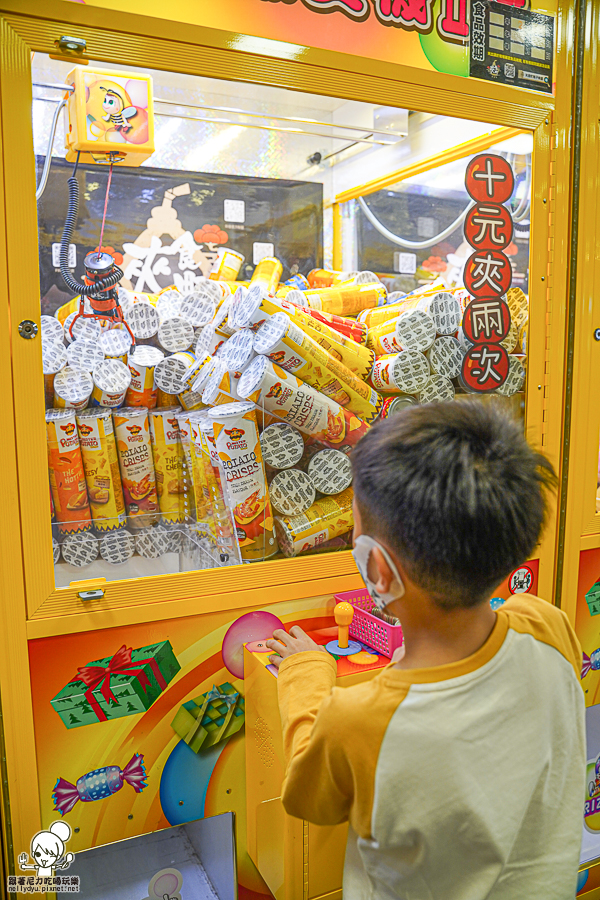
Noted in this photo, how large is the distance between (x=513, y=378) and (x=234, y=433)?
90cm

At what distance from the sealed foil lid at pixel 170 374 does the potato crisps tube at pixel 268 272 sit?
36 cm

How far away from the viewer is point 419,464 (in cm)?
81

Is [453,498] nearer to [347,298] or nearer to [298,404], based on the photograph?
[298,404]

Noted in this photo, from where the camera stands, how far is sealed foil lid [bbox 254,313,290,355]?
1.66m

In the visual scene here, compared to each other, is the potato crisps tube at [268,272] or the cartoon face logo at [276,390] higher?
the potato crisps tube at [268,272]

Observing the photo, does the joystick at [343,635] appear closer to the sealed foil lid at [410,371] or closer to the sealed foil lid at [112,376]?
the sealed foil lid at [410,371]

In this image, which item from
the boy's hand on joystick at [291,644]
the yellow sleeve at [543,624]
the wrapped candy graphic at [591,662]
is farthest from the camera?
the wrapped candy graphic at [591,662]

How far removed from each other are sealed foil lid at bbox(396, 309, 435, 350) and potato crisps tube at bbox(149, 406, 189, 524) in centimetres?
65

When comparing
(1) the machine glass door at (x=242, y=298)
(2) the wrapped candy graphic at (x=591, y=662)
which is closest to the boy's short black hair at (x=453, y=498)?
(1) the machine glass door at (x=242, y=298)

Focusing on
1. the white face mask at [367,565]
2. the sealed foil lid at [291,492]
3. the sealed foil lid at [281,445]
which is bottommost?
the sealed foil lid at [291,492]

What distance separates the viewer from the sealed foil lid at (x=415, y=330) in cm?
185

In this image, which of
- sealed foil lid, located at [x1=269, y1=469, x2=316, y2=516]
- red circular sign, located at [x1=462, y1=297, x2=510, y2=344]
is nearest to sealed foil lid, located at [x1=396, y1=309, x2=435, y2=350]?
red circular sign, located at [x1=462, y1=297, x2=510, y2=344]

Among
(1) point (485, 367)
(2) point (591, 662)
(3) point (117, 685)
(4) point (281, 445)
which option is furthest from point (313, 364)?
(2) point (591, 662)

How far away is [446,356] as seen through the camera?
6.25 ft
